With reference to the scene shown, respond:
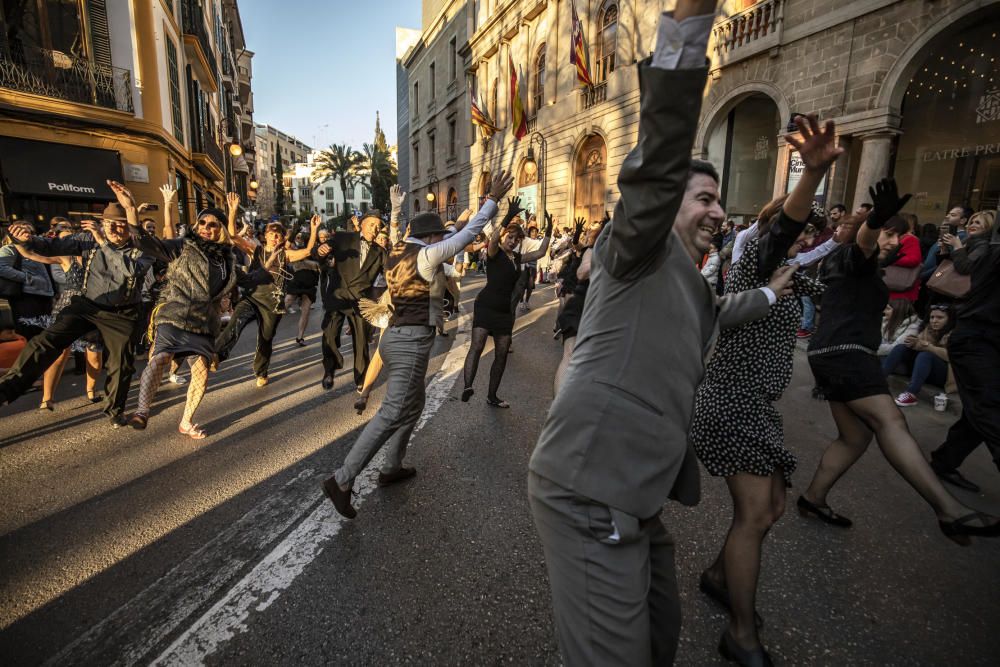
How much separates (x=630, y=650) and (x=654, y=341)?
0.83 meters

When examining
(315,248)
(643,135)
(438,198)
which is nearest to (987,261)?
(643,135)

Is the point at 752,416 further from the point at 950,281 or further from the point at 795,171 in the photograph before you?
the point at 795,171

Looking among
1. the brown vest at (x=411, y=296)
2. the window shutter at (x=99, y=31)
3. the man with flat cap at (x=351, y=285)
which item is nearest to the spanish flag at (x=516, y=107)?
the window shutter at (x=99, y=31)

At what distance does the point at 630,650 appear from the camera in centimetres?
131

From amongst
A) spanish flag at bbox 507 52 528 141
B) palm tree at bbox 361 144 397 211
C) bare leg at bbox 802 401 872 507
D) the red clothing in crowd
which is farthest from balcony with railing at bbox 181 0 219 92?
palm tree at bbox 361 144 397 211

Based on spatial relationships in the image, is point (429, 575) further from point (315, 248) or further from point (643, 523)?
point (315, 248)

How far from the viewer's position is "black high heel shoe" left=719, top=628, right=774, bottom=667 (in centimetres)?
197

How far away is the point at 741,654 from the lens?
2004 millimetres

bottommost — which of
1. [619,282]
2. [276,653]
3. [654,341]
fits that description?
[276,653]

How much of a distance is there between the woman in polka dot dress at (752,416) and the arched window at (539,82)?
2367cm

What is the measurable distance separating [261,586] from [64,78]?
643 inches

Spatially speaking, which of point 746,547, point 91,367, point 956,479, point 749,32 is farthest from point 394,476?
point 749,32

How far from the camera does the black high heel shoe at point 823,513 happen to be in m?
3.04

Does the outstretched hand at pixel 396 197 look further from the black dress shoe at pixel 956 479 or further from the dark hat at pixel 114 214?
the black dress shoe at pixel 956 479
